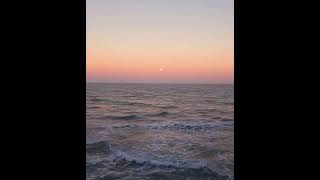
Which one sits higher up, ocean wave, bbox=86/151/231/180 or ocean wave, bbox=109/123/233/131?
ocean wave, bbox=86/151/231/180

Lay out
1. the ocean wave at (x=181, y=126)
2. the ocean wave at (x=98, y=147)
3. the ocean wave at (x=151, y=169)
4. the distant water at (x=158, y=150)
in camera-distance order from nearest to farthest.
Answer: the ocean wave at (x=151, y=169) → the distant water at (x=158, y=150) → the ocean wave at (x=98, y=147) → the ocean wave at (x=181, y=126)

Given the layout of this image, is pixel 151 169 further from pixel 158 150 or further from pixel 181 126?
pixel 181 126

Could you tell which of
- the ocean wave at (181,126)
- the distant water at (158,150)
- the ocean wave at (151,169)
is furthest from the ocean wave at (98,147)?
the ocean wave at (181,126)

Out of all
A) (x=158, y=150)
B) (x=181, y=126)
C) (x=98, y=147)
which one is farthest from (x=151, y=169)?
(x=181, y=126)

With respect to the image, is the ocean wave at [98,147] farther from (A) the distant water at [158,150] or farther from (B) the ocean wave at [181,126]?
(B) the ocean wave at [181,126]

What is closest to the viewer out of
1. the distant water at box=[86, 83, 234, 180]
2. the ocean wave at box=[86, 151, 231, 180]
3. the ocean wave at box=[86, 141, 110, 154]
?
the ocean wave at box=[86, 151, 231, 180]

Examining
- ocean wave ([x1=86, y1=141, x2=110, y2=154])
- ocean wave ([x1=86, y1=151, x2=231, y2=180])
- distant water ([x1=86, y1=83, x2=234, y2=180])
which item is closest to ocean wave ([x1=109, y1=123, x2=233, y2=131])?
distant water ([x1=86, y1=83, x2=234, y2=180])

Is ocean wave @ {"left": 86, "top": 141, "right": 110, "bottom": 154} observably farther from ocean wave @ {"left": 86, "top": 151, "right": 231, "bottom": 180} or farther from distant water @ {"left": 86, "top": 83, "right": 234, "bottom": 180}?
ocean wave @ {"left": 86, "top": 151, "right": 231, "bottom": 180}
